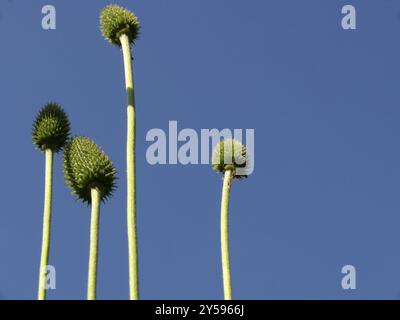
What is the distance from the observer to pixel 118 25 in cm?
1364

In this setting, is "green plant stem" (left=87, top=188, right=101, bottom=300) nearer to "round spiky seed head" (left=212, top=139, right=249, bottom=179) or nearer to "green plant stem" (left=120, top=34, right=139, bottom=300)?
"green plant stem" (left=120, top=34, right=139, bottom=300)

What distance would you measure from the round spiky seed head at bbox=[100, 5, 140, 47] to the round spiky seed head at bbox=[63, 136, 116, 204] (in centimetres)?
216

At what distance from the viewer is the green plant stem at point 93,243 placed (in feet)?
32.9

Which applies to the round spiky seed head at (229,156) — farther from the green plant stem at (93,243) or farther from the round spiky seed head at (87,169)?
the green plant stem at (93,243)

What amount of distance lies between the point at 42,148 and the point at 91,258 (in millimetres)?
3107

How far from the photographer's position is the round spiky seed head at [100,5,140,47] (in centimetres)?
1363

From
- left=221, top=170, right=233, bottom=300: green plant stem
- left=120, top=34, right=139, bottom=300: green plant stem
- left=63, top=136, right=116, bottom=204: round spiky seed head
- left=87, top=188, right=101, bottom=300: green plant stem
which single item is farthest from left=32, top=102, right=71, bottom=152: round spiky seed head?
left=221, top=170, right=233, bottom=300: green plant stem

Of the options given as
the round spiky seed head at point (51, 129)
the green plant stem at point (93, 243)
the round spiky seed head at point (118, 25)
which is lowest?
the green plant stem at point (93, 243)

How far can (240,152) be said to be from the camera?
13.2 meters

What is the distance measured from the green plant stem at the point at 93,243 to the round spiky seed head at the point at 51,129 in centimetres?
131

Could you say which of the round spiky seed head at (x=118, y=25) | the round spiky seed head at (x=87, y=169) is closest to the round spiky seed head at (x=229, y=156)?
the round spiky seed head at (x=87, y=169)
